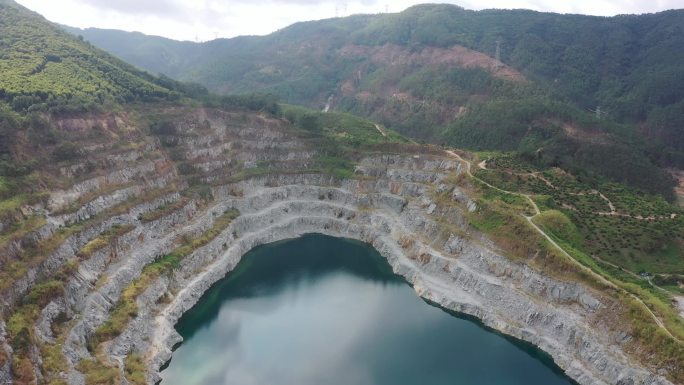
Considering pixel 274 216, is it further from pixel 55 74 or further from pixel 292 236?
pixel 55 74

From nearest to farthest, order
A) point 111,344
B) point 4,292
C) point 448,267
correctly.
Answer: point 4,292 < point 111,344 < point 448,267

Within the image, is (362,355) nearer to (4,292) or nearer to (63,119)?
(4,292)

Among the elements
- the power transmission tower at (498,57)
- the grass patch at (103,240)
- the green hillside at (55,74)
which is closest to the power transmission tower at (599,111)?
the power transmission tower at (498,57)

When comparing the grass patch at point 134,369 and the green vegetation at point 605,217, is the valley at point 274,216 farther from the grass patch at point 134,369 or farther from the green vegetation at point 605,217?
the green vegetation at point 605,217

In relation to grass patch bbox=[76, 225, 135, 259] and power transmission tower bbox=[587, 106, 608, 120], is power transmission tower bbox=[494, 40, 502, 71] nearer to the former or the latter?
power transmission tower bbox=[587, 106, 608, 120]

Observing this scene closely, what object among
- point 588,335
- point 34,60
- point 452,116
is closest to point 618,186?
point 588,335
